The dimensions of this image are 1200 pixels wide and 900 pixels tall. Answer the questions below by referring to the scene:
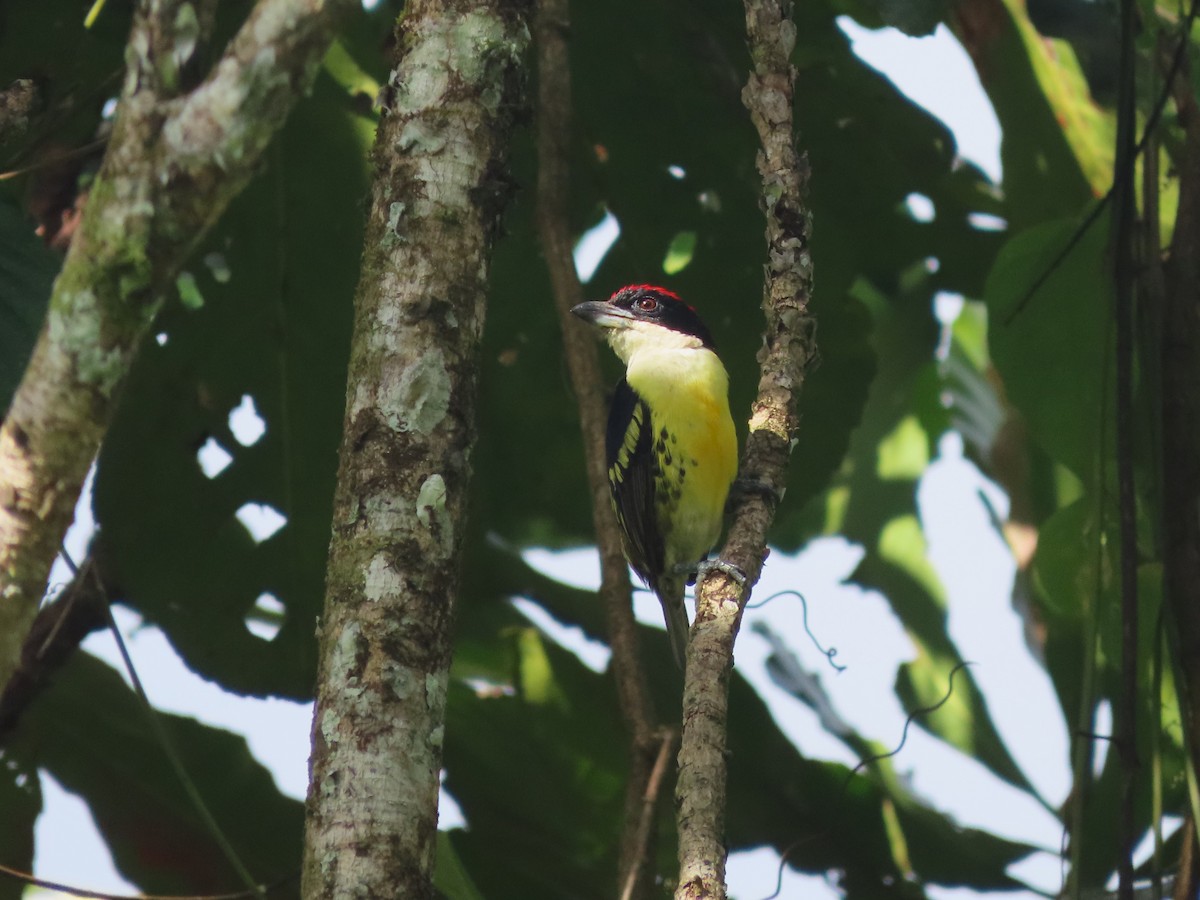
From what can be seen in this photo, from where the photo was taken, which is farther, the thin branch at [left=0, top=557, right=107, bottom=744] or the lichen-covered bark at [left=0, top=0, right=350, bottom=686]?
the thin branch at [left=0, top=557, right=107, bottom=744]

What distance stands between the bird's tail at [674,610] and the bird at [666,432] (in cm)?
4

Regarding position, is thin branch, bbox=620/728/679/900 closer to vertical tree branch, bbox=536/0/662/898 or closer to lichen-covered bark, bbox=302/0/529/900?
vertical tree branch, bbox=536/0/662/898

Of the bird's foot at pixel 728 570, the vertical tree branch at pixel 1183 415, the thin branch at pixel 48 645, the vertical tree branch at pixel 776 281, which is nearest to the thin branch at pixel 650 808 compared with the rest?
the vertical tree branch at pixel 776 281

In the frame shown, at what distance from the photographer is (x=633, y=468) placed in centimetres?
441

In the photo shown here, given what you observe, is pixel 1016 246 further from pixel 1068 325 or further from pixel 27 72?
pixel 27 72

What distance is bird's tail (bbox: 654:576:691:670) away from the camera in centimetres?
462

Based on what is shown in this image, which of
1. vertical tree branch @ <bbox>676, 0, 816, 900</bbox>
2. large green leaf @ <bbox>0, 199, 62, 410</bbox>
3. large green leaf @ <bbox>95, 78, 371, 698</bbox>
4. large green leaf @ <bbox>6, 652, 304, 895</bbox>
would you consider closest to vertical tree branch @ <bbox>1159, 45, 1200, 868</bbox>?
vertical tree branch @ <bbox>676, 0, 816, 900</bbox>

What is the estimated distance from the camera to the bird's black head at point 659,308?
445 cm

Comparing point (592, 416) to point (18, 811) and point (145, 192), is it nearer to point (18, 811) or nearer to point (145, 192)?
point (18, 811)

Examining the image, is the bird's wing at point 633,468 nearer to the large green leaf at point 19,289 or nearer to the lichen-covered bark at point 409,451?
the lichen-covered bark at point 409,451

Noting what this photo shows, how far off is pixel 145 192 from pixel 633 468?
2.83m

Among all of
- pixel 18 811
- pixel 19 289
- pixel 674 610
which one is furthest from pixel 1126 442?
pixel 18 811

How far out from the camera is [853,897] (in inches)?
185

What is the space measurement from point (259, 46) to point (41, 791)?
10.5ft
